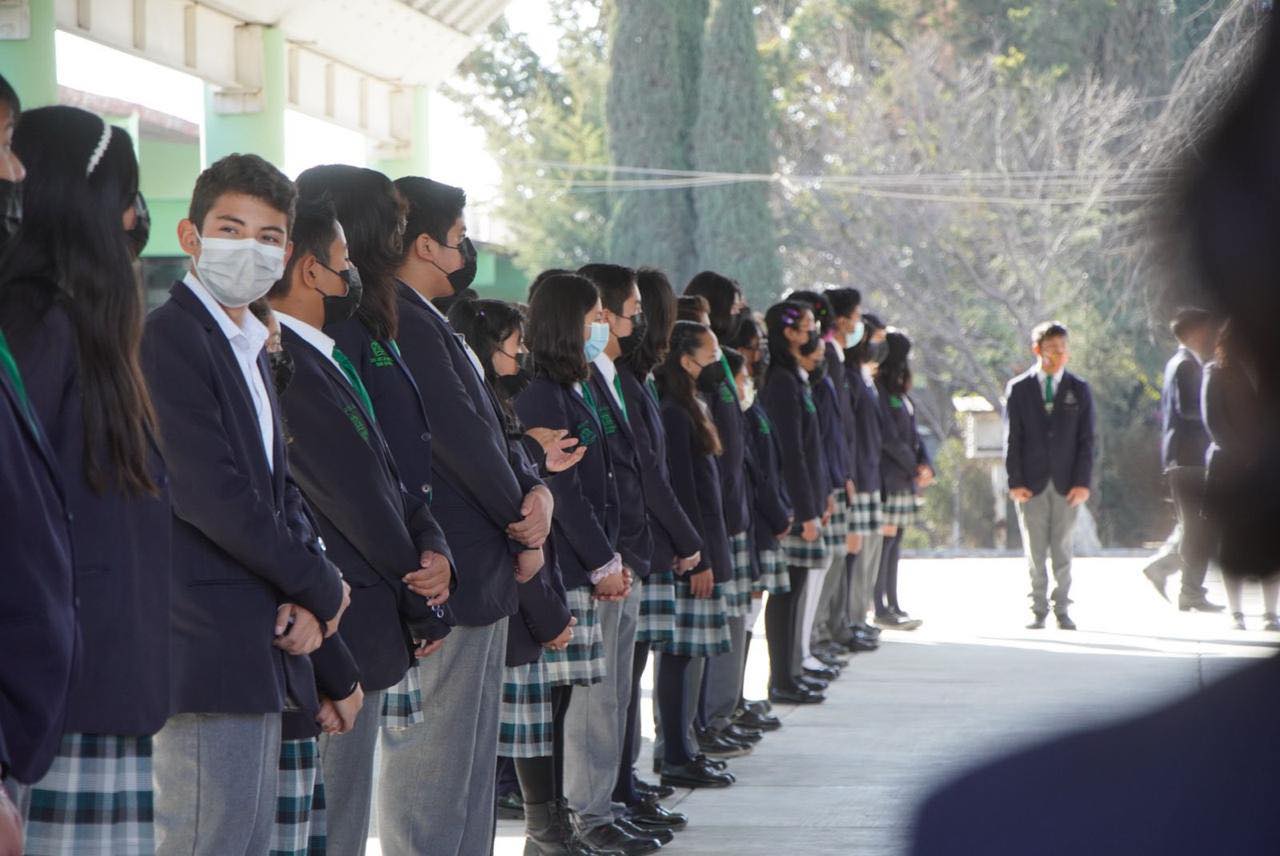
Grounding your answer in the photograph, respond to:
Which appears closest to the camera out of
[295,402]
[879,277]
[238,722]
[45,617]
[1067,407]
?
[45,617]

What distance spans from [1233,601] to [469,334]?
4484 millimetres

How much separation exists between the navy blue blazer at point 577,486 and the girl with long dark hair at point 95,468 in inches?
97.4

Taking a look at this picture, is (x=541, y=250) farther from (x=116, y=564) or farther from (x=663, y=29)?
(x=116, y=564)

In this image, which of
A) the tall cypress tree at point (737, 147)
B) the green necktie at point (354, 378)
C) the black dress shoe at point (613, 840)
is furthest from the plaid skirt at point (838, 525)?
the tall cypress tree at point (737, 147)

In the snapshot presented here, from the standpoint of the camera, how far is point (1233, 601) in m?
0.77

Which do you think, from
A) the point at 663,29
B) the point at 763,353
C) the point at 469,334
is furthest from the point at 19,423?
the point at 663,29

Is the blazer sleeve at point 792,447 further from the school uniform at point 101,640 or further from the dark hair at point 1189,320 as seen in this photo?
the dark hair at point 1189,320

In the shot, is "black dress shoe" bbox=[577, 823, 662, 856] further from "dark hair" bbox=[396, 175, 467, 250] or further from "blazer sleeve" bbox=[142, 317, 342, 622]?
"blazer sleeve" bbox=[142, 317, 342, 622]

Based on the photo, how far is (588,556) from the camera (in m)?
5.06

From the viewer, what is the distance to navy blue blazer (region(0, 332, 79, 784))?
2150 millimetres

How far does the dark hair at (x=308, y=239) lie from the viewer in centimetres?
360

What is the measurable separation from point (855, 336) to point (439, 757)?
6506 mm

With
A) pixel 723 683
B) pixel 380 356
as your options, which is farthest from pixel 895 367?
pixel 380 356

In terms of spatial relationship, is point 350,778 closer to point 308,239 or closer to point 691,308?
A: point 308,239
